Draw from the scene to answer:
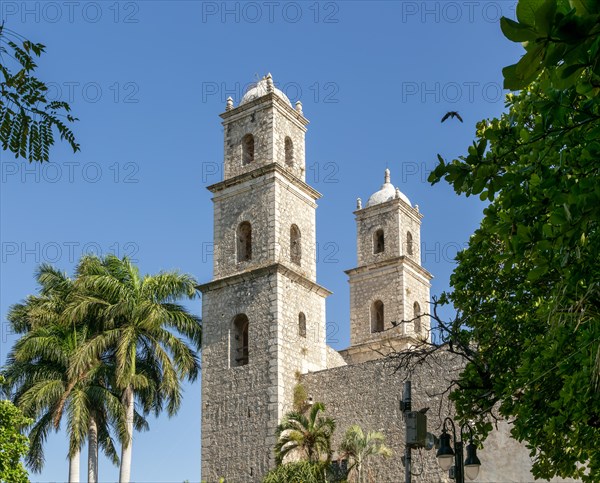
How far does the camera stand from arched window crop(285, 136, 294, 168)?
93.5 feet

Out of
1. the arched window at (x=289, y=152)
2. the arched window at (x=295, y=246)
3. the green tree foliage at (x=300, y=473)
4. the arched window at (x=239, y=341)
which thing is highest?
the arched window at (x=289, y=152)

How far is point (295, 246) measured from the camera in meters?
27.8

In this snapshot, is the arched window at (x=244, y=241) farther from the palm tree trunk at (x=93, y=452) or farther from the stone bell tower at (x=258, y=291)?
the palm tree trunk at (x=93, y=452)

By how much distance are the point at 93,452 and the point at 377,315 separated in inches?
553

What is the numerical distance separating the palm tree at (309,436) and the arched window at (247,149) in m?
8.56

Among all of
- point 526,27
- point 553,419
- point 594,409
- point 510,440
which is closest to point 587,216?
point 526,27

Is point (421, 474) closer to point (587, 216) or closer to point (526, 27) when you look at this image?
point (587, 216)

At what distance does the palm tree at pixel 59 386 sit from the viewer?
2411 cm

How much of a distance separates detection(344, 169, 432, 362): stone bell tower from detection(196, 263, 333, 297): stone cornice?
6.76 m

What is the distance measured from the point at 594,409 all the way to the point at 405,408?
9.64 ft

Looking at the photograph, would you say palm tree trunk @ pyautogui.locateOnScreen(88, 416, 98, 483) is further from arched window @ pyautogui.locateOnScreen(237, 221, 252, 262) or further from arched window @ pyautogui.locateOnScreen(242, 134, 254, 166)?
arched window @ pyautogui.locateOnScreen(242, 134, 254, 166)

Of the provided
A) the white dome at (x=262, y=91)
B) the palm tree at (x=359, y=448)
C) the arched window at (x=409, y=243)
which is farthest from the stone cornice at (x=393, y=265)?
the palm tree at (x=359, y=448)

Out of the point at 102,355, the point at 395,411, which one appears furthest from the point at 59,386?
the point at 395,411

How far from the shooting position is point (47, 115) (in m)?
5.29
